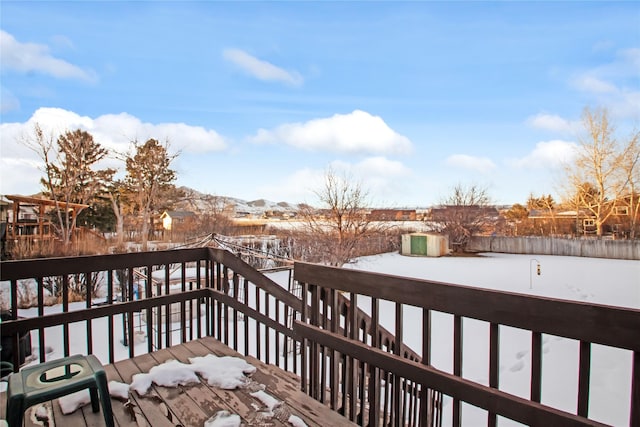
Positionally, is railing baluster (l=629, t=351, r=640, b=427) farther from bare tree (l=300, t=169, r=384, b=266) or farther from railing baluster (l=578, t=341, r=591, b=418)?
bare tree (l=300, t=169, r=384, b=266)

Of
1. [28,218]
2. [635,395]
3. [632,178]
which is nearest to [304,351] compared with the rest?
[635,395]

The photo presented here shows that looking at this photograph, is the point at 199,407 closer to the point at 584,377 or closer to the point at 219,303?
the point at 219,303

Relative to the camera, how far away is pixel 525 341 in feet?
19.8

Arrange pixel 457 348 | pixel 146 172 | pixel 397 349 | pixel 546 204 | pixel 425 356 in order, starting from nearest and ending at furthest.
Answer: pixel 457 348 < pixel 425 356 < pixel 397 349 < pixel 146 172 < pixel 546 204

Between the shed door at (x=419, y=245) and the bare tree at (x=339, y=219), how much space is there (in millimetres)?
5152

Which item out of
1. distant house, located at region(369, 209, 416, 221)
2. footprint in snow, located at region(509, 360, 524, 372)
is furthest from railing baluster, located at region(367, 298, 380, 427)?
distant house, located at region(369, 209, 416, 221)

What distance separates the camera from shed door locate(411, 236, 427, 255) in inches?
631

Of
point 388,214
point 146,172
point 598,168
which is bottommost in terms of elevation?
point 388,214

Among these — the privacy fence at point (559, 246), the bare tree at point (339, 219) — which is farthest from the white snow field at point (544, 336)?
the bare tree at point (339, 219)

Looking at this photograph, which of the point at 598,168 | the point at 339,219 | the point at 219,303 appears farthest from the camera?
the point at 598,168

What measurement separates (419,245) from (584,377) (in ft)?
51.3

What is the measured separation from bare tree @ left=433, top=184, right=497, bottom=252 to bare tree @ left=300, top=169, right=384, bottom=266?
23.3ft

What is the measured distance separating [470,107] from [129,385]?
13133 millimetres

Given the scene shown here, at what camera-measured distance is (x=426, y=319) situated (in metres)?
1.30
